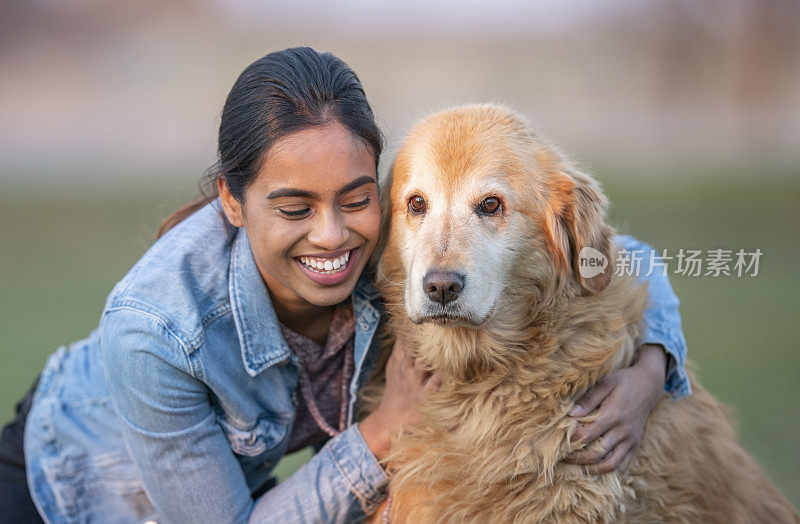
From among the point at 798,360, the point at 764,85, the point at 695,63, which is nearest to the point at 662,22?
the point at 695,63

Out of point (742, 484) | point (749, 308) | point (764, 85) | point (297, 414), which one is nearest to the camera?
point (742, 484)

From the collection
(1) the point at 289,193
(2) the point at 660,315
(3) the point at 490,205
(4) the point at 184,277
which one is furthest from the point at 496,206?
(4) the point at 184,277

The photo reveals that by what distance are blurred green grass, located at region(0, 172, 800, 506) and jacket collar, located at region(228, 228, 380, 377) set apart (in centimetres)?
72

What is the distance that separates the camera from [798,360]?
245 inches

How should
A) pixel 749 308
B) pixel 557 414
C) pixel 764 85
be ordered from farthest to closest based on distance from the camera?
pixel 764 85, pixel 749 308, pixel 557 414

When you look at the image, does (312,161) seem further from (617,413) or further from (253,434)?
(617,413)

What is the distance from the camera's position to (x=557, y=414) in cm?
223

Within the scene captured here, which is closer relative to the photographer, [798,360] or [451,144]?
[451,144]

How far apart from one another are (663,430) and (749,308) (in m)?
6.24

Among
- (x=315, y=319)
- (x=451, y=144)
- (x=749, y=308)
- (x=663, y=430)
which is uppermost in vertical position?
(x=451, y=144)

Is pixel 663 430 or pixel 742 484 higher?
pixel 663 430

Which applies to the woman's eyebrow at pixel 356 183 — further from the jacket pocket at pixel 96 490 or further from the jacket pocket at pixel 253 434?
the jacket pocket at pixel 96 490

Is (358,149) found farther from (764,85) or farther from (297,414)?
(764,85)

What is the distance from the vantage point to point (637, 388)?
2.31 meters
